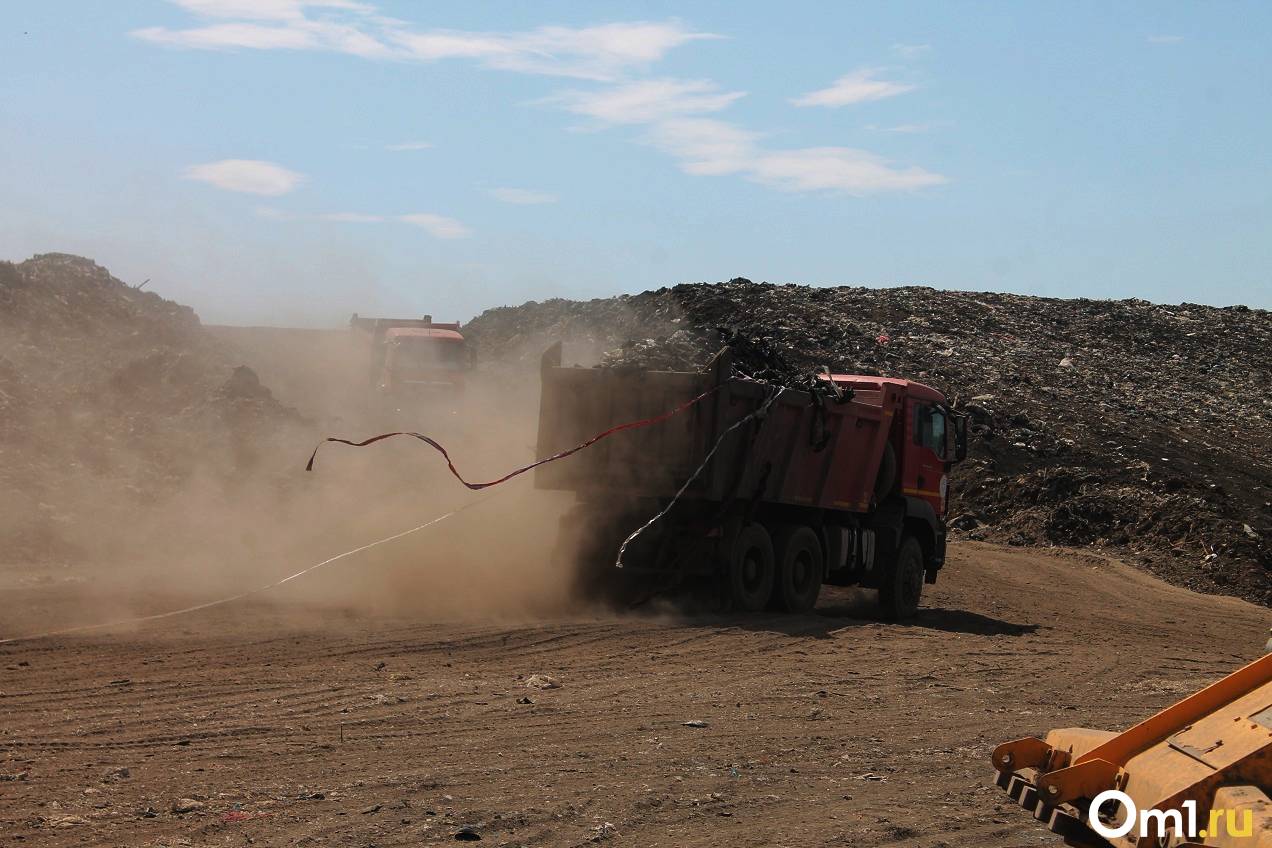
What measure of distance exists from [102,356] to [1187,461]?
71.4 ft

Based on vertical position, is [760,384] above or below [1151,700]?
above

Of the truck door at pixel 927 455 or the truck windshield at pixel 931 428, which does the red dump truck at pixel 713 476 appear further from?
the truck windshield at pixel 931 428

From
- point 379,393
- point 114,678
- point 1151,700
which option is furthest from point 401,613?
point 379,393

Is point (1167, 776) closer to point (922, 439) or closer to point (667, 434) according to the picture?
point (667, 434)

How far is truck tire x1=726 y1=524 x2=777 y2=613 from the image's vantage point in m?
15.0

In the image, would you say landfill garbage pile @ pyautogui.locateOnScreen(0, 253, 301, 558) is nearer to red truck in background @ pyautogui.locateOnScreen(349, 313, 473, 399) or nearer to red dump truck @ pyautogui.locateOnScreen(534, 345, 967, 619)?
red truck in background @ pyautogui.locateOnScreen(349, 313, 473, 399)

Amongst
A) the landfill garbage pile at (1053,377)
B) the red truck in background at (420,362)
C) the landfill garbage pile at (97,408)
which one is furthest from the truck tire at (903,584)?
the red truck in background at (420,362)

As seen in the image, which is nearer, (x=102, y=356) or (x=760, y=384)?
(x=760, y=384)

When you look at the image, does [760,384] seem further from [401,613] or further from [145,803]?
[145,803]

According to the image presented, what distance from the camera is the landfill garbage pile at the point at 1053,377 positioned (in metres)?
25.5

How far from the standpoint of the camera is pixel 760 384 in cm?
1510

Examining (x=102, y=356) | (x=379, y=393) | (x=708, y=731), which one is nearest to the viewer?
(x=708, y=731)

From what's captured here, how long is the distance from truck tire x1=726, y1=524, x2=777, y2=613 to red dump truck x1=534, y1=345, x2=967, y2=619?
0.05 feet

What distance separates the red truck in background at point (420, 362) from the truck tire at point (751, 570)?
677 inches
